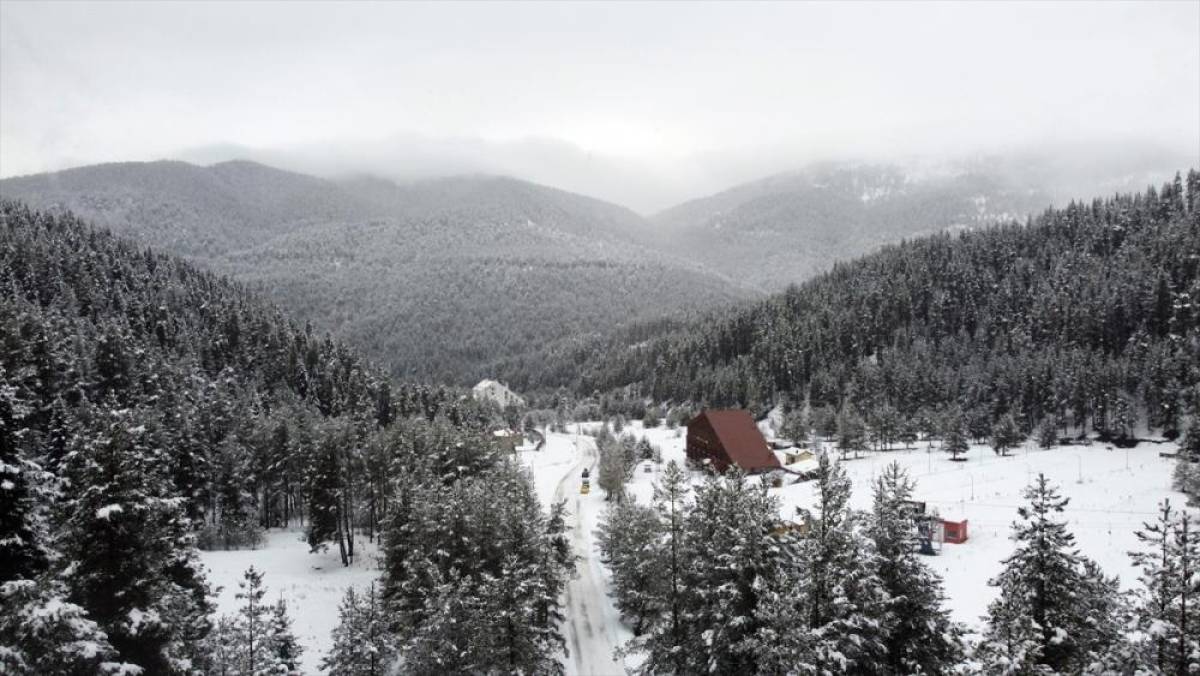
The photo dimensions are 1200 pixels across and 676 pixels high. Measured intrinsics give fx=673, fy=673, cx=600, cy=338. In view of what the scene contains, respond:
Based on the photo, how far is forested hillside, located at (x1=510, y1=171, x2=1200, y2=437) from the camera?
333 ft

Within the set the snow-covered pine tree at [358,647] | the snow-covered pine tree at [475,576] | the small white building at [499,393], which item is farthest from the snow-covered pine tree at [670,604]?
the small white building at [499,393]

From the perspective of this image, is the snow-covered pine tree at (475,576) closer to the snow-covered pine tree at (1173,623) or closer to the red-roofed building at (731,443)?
the snow-covered pine tree at (1173,623)

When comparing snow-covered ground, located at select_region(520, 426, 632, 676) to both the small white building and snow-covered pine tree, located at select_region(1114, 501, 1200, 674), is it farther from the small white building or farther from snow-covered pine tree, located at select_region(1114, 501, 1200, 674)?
the small white building

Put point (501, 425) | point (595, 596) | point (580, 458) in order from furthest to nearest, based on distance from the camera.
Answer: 1. point (501, 425)
2. point (580, 458)
3. point (595, 596)

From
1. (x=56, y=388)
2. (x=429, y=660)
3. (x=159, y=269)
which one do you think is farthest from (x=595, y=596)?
(x=159, y=269)

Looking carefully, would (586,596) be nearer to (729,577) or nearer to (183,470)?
(729,577)

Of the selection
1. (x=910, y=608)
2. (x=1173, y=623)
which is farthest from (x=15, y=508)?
(x=1173, y=623)

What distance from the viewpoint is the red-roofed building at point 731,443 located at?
77938mm

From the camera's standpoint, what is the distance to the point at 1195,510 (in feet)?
174

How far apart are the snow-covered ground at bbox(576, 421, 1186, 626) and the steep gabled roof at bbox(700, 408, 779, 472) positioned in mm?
5347

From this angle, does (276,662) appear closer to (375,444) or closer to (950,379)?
(375,444)

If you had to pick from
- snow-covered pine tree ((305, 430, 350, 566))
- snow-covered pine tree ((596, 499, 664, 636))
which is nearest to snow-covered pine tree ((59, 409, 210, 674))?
snow-covered pine tree ((596, 499, 664, 636))

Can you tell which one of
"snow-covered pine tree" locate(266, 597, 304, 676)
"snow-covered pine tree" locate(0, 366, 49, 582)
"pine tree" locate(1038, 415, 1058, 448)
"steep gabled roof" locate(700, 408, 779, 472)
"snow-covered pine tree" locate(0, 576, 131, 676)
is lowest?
"pine tree" locate(1038, 415, 1058, 448)

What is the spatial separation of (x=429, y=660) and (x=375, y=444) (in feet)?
98.9
